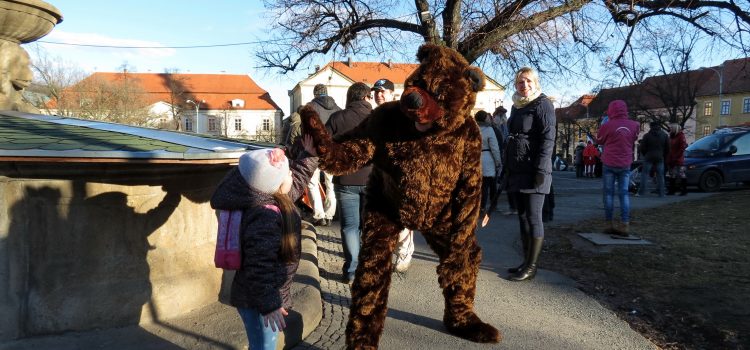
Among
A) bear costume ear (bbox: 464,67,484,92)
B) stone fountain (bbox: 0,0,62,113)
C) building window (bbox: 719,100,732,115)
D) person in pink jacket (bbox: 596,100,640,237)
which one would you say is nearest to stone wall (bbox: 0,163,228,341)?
bear costume ear (bbox: 464,67,484,92)

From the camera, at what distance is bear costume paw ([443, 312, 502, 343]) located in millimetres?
3424

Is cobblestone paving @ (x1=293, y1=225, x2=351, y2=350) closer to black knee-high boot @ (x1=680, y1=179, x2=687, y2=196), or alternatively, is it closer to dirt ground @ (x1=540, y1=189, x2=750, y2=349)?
dirt ground @ (x1=540, y1=189, x2=750, y2=349)

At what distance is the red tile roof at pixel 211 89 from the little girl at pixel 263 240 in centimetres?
7376

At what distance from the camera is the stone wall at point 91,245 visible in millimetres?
3123

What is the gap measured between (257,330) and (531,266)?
310 centimetres

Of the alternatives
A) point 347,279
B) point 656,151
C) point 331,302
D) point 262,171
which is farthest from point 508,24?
point 262,171

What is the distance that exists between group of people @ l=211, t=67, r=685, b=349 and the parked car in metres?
7.61

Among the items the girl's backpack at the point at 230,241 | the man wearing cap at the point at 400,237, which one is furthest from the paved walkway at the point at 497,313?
the girl's backpack at the point at 230,241

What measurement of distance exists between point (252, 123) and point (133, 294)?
7229cm

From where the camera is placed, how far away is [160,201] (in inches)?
138

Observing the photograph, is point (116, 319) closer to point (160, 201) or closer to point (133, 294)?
point (133, 294)

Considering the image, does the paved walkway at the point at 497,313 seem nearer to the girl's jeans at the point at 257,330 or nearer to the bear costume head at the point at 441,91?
the girl's jeans at the point at 257,330

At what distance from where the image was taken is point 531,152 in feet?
15.6

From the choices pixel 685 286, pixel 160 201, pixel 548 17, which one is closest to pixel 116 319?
pixel 160 201
